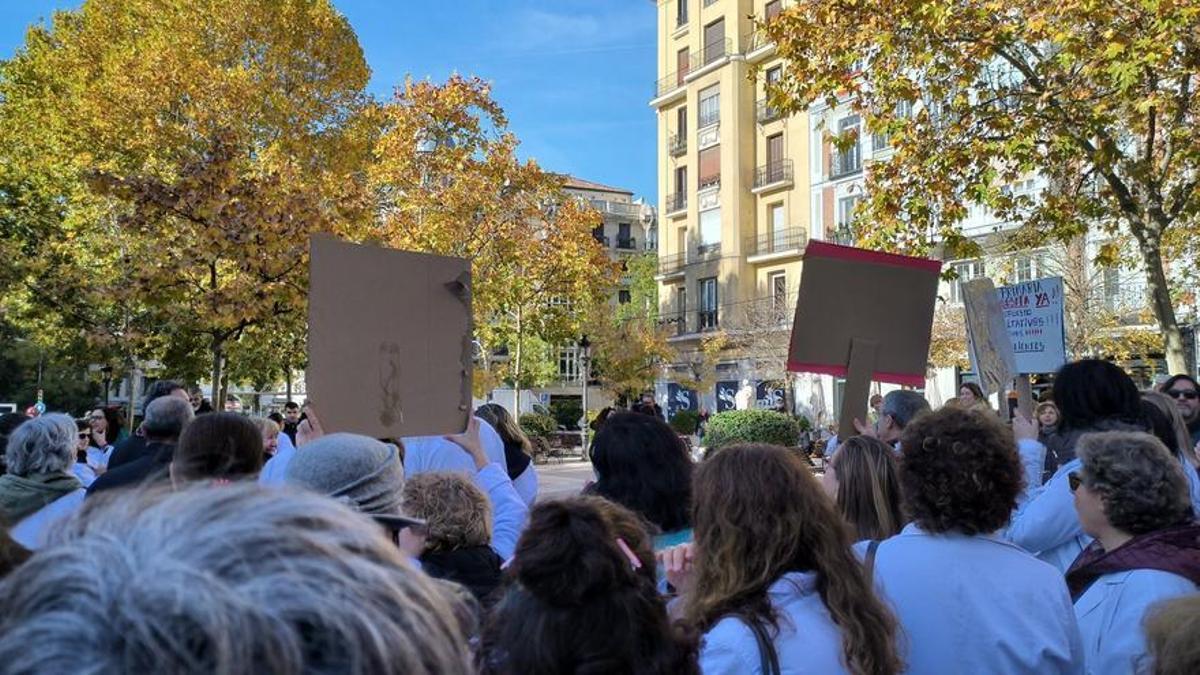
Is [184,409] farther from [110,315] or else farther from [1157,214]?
[110,315]

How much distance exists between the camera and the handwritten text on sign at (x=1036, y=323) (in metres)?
7.04

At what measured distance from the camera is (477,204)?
1035 inches

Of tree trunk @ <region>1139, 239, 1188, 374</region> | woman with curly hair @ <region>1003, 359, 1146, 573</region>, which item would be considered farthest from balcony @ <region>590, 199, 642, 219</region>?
woman with curly hair @ <region>1003, 359, 1146, 573</region>

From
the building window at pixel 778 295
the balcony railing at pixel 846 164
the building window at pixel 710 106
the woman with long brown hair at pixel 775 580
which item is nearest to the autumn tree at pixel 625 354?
the building window at pixel 778 295

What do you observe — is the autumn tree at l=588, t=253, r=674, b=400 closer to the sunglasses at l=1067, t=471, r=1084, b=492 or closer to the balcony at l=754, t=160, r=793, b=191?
the balcony at l=754, t=160, r=793, b=191

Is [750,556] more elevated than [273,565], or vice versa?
[273,565]

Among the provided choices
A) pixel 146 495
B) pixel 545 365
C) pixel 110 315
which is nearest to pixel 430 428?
pixel 146 495

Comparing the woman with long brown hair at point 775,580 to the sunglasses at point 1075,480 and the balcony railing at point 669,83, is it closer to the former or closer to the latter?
the sunglasses at point 1075,480

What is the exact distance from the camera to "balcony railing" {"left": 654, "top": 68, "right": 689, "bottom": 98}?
48178 mm

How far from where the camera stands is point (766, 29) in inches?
426

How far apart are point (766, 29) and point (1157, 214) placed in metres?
4.50

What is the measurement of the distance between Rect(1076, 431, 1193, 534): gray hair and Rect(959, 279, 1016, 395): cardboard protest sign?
10.2ft

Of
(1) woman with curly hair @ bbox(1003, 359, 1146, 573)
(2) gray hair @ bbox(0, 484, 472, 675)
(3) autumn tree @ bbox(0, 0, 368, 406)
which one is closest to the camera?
(2) gray hair @ bbox(0, 484, 472, 675)

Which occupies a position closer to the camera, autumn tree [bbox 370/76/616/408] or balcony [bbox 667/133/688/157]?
autumn tree [bbox 370/76/616/408]
